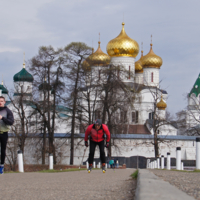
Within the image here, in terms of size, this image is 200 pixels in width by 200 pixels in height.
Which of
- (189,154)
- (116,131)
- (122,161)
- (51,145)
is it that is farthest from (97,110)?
(189,154)

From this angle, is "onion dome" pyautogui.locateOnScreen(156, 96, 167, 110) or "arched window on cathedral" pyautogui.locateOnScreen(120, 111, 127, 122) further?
"onion dome" pyautogui.locateOnScreen(156, 96, 167, 110)

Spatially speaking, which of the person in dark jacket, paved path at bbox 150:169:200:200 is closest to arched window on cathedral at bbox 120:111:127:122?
the person in dark jacket

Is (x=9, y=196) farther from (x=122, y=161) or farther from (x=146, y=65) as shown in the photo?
(x=146, y=65)

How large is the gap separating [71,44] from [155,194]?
31.8m

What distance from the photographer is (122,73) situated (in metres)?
33.8

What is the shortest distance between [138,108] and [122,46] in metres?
9.72

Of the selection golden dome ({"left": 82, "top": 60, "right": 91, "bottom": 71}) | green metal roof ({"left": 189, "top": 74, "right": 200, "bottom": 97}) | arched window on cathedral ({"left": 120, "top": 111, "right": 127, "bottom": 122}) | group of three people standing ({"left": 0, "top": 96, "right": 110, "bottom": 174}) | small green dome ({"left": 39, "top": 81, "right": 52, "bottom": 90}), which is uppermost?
green metal roof ({"left": 189, "top": 74, "right": 200, "bottom": 97})

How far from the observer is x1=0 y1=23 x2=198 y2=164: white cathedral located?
141 ft

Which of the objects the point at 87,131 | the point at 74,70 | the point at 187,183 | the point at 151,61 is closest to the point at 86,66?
the point at 74,70

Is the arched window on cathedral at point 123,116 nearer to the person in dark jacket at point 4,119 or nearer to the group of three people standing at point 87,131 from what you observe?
the group of three people standing at point 87,131

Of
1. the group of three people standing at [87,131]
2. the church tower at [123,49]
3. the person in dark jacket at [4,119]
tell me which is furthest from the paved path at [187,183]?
the church tower at [123,49]

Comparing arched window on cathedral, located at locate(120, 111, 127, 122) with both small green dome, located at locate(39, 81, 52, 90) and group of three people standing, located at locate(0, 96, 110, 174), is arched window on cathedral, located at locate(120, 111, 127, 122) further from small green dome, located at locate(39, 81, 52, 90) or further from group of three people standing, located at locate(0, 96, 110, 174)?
group of three people standing, located at locate(0, 96, 110, 174)

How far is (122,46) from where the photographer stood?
5503 centimetres

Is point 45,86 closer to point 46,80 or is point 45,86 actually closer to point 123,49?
point 46,80
